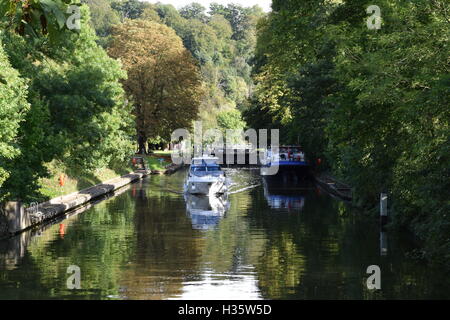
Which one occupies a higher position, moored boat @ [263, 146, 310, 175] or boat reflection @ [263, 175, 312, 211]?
moored boat @ [263, 146, 310, 175]

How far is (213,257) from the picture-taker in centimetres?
2127

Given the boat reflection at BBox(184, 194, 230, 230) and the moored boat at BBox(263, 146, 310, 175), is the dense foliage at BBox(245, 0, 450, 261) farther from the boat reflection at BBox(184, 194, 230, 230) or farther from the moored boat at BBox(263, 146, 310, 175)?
the moored boat at BBox(263, 146, 310, 175)

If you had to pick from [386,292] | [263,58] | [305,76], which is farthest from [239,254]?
[263,58]

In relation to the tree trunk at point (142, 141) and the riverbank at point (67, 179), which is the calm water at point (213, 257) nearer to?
the riverbank at point (67, 179)

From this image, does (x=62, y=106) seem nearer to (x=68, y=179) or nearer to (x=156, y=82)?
(x=68, y=179)

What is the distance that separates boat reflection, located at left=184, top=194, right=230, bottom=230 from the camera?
98.7ft

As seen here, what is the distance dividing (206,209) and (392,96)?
16.0 meters

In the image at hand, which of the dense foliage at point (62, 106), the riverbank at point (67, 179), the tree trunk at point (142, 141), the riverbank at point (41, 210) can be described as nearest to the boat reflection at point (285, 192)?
the riverbank at point (41, 210)

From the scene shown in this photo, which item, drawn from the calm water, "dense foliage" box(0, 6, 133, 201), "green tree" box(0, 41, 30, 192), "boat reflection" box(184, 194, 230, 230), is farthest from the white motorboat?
"green tree" box(0, 41, 30, 192)

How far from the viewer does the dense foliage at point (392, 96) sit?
19062 mm

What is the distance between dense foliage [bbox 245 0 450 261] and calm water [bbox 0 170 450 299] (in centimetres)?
152

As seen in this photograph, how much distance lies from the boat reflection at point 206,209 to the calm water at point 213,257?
0.18 ft
